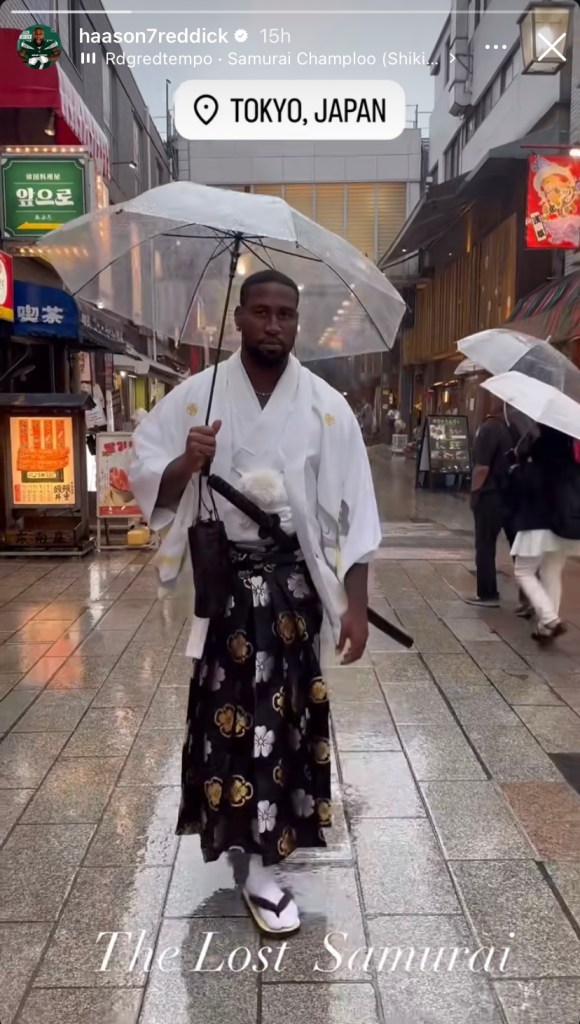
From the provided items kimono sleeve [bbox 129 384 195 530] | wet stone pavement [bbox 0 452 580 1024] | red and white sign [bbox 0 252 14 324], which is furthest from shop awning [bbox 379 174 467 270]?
kimono sleeve [bbox 129 384 195 530]

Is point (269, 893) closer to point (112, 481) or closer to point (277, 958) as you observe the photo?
point (277, 958)

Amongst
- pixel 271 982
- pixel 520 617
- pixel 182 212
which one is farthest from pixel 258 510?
pixel 520 617

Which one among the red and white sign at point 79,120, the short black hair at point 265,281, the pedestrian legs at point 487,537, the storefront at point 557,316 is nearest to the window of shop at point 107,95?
the red and white sign at point 79,120

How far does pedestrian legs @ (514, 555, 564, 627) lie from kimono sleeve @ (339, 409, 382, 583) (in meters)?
3.37

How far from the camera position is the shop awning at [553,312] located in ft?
35.3

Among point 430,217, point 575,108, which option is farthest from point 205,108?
point 430,217

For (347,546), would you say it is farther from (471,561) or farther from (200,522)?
(471,561)

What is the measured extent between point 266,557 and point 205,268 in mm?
1195

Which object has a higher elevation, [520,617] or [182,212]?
[182,212]

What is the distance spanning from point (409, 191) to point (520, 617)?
1852 cm

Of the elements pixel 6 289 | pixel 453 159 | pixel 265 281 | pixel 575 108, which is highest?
pixel 453 159

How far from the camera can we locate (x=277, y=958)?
224 cm

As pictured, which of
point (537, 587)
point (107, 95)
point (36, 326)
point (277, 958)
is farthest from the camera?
point (107, 95)

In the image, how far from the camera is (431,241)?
20297 millimetres
